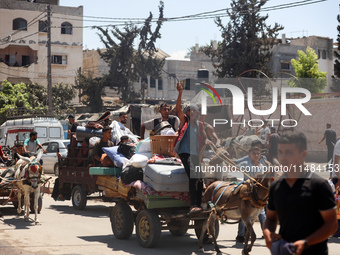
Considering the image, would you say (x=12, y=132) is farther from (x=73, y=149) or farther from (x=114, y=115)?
(x=73, y=149)

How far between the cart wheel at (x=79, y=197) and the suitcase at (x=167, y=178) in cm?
590

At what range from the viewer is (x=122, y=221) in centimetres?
1009

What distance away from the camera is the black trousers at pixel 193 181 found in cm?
892

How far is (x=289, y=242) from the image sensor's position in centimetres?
398

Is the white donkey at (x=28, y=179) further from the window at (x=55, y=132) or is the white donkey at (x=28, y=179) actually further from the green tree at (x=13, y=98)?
the green tree at (x=13, y=98)

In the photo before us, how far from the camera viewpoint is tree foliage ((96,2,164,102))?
50.5 m

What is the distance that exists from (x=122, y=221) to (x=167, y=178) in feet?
5.66

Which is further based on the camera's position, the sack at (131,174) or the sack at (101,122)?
the sack at (101,122)

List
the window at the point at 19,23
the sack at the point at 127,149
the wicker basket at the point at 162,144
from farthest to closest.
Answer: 1. the window at the point at 19,23
2. the sack at the point at 127,149
3. the wicker basket at the point at 162,144

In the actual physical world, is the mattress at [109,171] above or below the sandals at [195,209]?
above

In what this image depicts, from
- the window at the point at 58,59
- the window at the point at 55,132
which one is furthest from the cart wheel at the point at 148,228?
the window at the point at 58,59

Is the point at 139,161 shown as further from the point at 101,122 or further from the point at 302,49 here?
the point at 302,49

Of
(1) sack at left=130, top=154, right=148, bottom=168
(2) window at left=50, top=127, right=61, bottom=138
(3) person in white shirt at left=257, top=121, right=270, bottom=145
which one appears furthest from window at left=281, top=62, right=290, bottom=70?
(1) sack at left=130, top=154, right=148, bottom=168

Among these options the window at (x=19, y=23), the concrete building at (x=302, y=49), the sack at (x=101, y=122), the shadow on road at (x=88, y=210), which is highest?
the window at (x=19, y=23)
